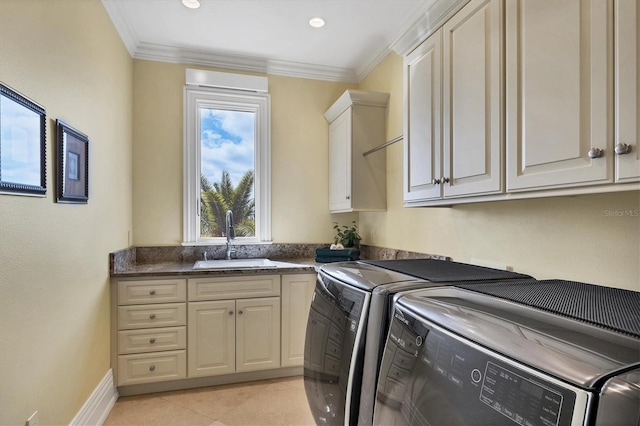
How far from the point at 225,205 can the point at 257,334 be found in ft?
4.00

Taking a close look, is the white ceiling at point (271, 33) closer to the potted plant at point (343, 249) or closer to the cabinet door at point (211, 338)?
the potted plant at point (343, 249)

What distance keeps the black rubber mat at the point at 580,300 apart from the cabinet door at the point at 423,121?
2.12 feet

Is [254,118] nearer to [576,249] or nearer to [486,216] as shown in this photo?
[486,216]

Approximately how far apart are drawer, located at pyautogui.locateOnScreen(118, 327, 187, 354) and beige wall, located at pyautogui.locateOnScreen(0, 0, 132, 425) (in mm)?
133

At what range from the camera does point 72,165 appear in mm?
1753

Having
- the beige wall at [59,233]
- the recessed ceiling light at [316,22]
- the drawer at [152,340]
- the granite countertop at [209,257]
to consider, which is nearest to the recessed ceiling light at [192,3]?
the beige wall at [59,233]

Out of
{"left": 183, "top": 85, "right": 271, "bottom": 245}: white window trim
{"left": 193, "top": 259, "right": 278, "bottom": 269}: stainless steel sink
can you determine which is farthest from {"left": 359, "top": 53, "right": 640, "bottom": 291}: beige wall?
{"left": 183, "top": 85, "right": 271, "bottom": 245}: white window trim

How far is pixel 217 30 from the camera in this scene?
8.59ft

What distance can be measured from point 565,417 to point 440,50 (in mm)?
1552

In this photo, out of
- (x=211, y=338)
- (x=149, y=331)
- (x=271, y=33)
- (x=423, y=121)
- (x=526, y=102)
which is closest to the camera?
(x=526, y=102)

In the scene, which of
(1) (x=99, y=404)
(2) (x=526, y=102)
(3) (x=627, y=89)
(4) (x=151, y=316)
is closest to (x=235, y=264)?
(4) (x=151, y=316)

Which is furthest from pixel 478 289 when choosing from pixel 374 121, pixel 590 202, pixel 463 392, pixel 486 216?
pixel 374 121

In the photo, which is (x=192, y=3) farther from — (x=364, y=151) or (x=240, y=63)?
(x=364, y=151)

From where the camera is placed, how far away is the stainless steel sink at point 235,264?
2.67m
